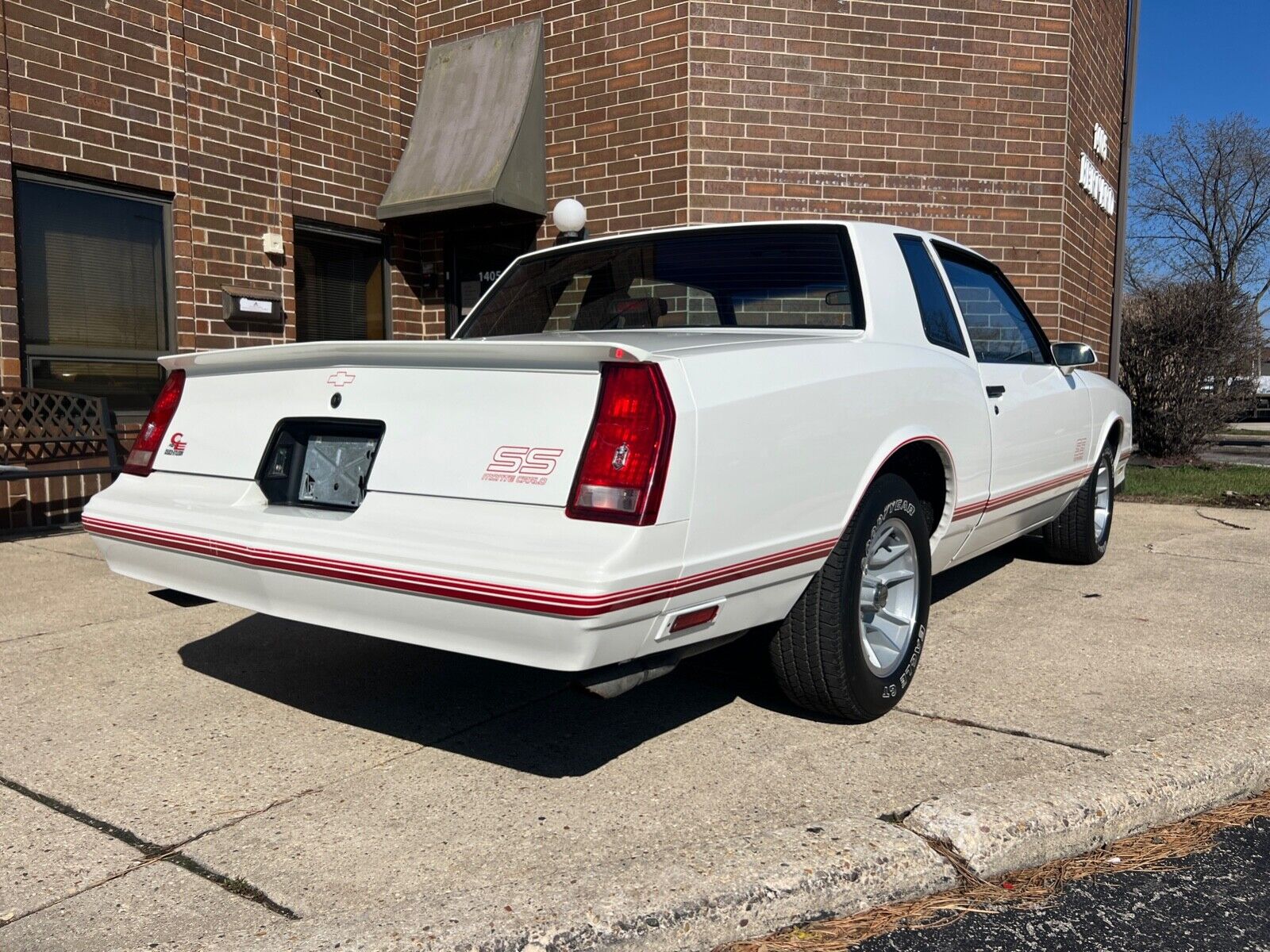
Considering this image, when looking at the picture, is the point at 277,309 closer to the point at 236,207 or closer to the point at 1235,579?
the point at 236,207

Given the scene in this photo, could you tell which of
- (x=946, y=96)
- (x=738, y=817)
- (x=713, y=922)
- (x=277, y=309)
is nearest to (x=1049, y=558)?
(x=738, y=817)

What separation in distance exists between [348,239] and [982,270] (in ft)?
22.5

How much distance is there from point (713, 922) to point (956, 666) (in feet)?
6.93

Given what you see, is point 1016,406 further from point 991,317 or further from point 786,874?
point 786,874

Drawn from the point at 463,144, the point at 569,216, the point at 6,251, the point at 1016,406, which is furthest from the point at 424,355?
Answer: the point at 463,144

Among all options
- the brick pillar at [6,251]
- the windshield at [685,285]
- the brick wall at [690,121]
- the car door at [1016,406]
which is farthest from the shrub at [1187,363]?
the brick pillar at [6,251]

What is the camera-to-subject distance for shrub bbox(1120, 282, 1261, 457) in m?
12.8

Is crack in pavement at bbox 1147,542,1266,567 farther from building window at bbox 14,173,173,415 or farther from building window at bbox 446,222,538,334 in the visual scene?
building window at bbox 14,173,173,415

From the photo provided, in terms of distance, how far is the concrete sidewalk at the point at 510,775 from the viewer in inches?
86.2

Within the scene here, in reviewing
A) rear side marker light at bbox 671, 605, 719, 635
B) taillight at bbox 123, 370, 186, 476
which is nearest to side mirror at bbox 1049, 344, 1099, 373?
rear side marker light at bbox 671, 605, 719, 635

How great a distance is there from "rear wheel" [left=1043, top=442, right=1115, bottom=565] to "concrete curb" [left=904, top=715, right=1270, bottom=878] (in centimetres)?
276

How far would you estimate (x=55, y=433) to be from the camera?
23.5 ft

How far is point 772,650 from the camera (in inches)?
123

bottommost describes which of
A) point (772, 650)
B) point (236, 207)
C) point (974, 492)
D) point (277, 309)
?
point (772, 650)
